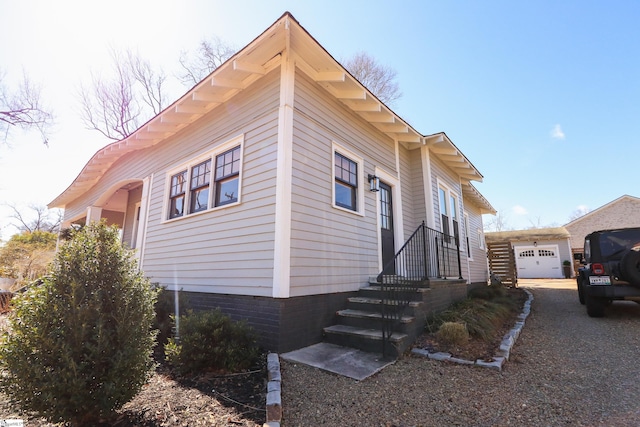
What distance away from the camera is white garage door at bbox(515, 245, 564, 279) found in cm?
2123

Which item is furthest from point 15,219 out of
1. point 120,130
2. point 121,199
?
point 121,199

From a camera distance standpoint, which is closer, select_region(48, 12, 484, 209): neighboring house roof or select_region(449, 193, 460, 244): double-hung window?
select_region(48, 12, 484, 209): neighboring house roof

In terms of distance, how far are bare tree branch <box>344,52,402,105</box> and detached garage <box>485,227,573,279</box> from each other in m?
13.9

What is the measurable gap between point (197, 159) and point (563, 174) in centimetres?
2976

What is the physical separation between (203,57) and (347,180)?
12428mm

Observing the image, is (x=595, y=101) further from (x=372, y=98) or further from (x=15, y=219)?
(x=15, y=219)

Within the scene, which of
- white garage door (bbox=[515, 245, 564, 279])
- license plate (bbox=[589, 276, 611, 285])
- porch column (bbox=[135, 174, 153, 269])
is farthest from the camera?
white garage door (bbox=[515, 245, 564, 279])

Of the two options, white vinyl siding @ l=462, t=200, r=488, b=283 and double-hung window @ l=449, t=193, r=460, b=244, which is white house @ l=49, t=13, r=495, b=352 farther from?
white vinyl siding @ l=462, t=200, r=488, b=283

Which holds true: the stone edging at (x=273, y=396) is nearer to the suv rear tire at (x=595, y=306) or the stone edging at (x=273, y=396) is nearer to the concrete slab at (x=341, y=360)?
the concrete slab at (x=341, y=360)

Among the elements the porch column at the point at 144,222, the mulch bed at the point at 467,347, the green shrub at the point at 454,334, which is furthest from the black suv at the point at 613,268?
the porch column at the point at 144,222

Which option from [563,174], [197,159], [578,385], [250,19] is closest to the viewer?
[578,385]

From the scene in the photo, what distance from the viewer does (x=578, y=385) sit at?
3.05 metres

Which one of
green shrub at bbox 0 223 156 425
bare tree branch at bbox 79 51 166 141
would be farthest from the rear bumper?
bare tree branch at bbox 79 51 166 141

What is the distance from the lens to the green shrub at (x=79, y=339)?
1.96 metres
